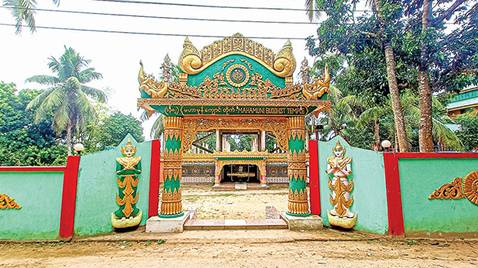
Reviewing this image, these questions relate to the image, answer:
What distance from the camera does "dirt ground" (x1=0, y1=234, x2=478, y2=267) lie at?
370 cm

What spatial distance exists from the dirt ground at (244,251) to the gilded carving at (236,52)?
380 cm

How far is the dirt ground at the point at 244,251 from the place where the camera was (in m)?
3.72

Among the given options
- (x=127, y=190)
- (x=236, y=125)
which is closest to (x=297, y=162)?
(x=236, y=125)

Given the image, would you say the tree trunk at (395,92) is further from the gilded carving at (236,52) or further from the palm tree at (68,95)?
the palm tree at (68,95)

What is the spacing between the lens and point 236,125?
6023 millimetres

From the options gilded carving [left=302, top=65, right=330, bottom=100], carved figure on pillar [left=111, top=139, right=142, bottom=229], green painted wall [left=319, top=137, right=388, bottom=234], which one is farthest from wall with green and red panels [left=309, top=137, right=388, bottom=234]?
carved figure on pillar [left=111, top=139, right=142, bottom=229]

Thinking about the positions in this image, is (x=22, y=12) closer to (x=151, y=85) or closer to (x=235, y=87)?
(x=151, y=85)

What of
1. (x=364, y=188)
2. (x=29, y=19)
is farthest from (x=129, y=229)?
(x=29, y=19)

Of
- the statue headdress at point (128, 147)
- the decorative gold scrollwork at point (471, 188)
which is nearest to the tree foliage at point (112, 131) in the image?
the statue headdress at point (128, 147)

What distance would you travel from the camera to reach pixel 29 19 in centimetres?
775

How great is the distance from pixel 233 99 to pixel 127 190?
316cm

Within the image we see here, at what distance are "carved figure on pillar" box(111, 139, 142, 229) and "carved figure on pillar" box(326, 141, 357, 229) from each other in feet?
14.7

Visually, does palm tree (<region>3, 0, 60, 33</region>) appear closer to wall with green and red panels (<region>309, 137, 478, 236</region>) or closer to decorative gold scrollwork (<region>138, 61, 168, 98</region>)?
decorative gold scrollwork (<region>138, 61, 168, 98</region>)

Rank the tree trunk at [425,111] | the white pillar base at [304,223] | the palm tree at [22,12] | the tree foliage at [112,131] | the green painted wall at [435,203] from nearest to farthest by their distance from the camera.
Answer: the green painted wall at [435,203]
the white pillar base at [304,223]
the tree trunk at [425,111]
the palm tree at [22,12]
the tree foliage at [112,131]
